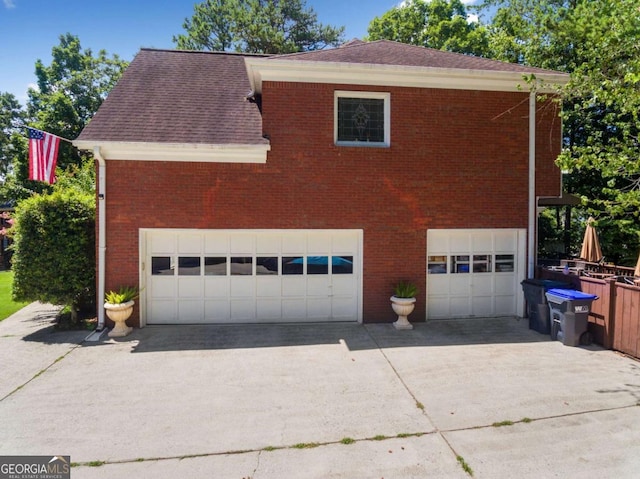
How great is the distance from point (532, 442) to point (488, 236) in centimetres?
595

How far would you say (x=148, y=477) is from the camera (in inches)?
140

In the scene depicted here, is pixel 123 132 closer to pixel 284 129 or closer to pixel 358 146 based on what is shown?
pixel 284 129

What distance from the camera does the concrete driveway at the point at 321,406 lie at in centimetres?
381

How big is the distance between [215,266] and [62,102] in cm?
2240

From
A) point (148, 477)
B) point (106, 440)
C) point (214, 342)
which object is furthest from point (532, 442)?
point (214, 342)

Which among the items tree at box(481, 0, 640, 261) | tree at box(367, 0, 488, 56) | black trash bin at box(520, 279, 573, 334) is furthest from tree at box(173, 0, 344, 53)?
black trash bin at box(520, 279, 573, 334)

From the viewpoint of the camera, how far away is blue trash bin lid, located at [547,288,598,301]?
279 inches

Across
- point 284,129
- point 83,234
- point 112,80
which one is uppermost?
point 112,80

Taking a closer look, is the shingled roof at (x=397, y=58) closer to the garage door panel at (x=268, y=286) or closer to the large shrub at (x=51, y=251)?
the garage door panel at (x=268, y=286)

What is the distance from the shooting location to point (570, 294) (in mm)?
7242

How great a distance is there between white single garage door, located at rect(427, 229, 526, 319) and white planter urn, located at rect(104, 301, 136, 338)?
7123 mm

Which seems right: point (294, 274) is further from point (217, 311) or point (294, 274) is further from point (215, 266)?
point (217, 311)

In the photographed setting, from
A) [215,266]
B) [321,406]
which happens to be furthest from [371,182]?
[321,406]

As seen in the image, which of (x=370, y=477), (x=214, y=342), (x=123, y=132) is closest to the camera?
(x=370, y=477)
